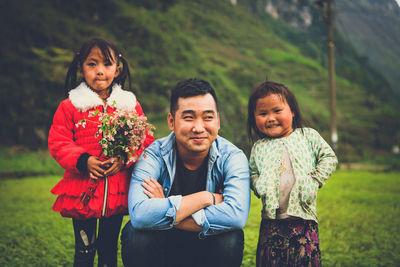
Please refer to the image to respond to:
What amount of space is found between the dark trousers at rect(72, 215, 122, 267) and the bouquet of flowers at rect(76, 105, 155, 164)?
610 mm

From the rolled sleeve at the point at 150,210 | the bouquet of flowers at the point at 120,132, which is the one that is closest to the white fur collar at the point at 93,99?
the bouquet of flowers at the point at 120,132

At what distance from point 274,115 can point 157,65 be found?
1359 cm

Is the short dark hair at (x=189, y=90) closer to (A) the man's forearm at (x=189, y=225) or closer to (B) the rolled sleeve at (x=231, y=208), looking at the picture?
(B) the rolled sleeve at (x=231, y=208)

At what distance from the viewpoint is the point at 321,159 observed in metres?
2.29

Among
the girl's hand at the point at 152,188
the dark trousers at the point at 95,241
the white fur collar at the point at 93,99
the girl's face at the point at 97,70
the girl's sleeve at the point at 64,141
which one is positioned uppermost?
the girl's face at the point at 97,70

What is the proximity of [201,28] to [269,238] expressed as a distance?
2286 centimetres

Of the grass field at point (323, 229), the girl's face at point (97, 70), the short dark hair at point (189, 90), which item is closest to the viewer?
the short dark hair at point (189, 90)

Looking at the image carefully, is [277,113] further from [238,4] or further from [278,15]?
[278,15]

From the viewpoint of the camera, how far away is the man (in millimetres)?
2068

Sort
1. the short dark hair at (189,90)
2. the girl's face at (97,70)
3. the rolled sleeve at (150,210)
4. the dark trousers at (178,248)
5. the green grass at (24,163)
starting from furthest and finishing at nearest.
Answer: the green grass at (24,163) < the girl's face at (97,70) < the short dark hair at (189,90) < the dark trousers at (178,248) < the rolled sleeve at (150,210)

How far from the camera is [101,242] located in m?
2.50

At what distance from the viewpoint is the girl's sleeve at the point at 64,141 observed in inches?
86.1

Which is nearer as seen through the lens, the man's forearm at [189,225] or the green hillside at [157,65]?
the man's forearm at [189,225]

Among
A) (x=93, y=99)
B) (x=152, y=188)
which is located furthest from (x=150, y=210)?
(x=93, y=99)
